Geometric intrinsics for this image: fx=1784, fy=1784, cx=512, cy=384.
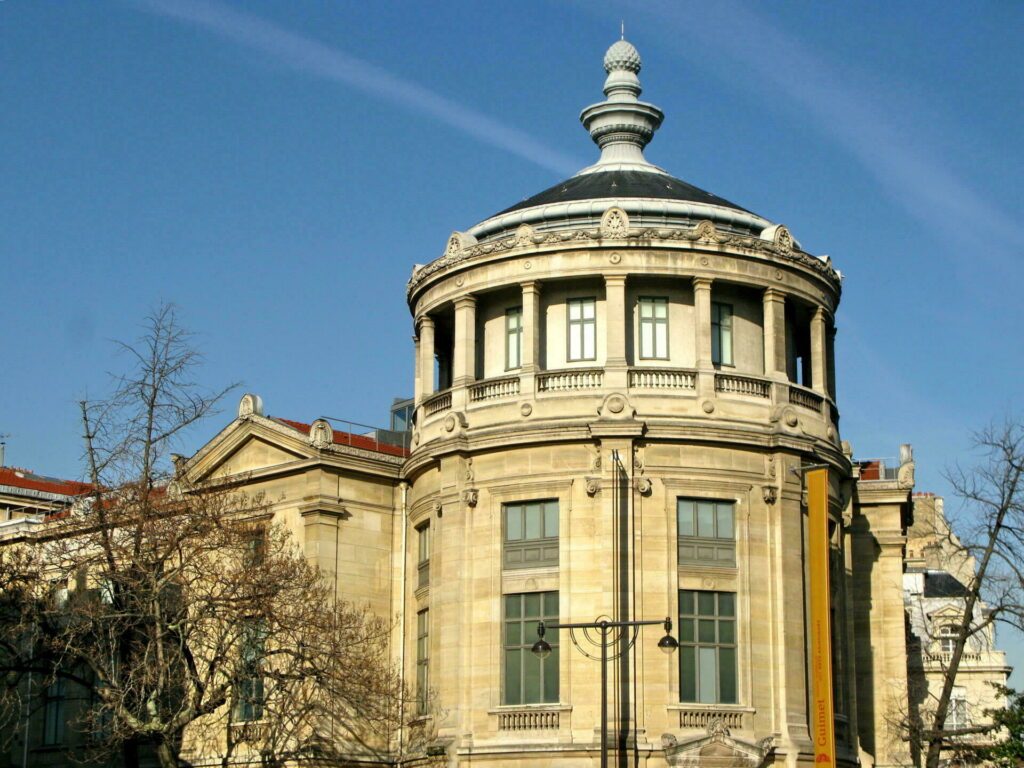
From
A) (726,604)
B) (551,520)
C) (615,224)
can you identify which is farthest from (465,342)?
(726,604)

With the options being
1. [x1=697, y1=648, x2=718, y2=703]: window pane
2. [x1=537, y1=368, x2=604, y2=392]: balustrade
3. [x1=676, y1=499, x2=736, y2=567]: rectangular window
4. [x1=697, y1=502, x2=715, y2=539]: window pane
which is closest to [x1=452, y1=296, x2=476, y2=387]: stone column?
[x1=537, y1=368, x2=604, y2=392]: balustrade

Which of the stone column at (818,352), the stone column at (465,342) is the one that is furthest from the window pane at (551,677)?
the stone column at (818,352)

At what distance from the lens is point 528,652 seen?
48625 mm

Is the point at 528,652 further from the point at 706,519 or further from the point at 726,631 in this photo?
the point at 706,519

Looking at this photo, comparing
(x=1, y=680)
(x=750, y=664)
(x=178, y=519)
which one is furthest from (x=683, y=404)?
(x=1, y=680)

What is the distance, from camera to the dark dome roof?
53.8m

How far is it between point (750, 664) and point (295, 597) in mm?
12263

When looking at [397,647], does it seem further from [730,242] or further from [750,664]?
[730,242]

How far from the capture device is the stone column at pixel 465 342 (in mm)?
51906

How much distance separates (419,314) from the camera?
55188 mm

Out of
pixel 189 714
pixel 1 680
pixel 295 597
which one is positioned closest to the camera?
pixel 189 714

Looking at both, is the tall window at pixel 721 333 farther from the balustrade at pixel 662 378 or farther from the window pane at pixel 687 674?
the window pane at pixel 687 674

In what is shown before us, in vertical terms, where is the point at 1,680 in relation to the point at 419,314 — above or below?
below

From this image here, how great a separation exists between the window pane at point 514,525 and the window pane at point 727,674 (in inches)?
253
